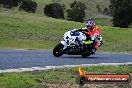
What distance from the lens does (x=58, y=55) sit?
886 inches

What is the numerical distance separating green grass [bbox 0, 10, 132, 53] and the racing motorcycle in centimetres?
1562

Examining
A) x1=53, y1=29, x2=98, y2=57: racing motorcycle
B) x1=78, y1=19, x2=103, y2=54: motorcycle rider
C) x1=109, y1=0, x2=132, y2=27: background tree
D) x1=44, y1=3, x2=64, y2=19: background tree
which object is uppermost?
x1=78, y1=19, x2=103, y2=54: motorcycle rider

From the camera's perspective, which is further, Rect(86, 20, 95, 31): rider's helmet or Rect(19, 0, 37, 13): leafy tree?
Rect(19, 0, 37, 13): leafy tree

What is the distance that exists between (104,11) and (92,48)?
170 meters

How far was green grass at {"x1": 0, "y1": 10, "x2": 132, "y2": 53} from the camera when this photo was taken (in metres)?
44.3

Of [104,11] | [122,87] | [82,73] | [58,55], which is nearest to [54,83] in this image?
[122,87]

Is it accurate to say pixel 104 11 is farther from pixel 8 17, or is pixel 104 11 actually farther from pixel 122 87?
pixel 122 87

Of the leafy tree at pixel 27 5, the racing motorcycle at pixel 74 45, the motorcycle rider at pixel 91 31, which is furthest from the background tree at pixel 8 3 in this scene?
the racing motorcycle at pixel 74 45

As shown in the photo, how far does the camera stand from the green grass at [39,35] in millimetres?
44312

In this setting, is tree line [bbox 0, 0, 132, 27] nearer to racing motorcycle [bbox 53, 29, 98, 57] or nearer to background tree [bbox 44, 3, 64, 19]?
background tree [bbox 44, 3, 64, 19]

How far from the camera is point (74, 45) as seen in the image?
75.8 ft

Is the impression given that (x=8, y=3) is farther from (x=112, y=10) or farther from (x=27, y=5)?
(x=112, y=10)

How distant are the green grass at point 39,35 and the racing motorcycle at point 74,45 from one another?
1562 cm

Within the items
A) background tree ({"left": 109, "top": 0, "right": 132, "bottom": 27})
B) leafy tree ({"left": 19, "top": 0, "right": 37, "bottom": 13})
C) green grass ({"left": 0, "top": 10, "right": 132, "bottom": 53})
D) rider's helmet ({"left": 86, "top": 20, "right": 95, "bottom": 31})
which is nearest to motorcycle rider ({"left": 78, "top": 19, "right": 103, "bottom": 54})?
rider's helmet ({"left": 86, "top": 20, "right": 95, "bottom": 31})
